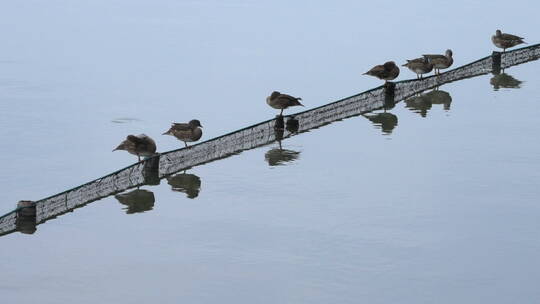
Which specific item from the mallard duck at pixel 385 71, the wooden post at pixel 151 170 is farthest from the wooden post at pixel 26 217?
the mallard duck at pixel 385 71

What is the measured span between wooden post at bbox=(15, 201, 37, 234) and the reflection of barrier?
4.1 inches

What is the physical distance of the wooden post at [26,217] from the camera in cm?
2273

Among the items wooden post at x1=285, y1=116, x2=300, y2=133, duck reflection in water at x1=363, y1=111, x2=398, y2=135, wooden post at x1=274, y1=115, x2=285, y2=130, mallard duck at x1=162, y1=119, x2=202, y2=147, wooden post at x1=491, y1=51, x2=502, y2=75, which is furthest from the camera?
wooden post at x1=491, y1=51, x2=502, y2=75

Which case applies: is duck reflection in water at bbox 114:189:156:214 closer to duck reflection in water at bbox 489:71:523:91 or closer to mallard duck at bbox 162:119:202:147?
mallard duck at bbox 162:119:202:147

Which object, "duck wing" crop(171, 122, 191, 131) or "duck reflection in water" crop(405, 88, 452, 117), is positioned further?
"duck reflection in water" crop(405, 88, 452, 117)

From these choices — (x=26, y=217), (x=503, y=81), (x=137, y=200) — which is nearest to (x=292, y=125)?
(x=137, y=200)

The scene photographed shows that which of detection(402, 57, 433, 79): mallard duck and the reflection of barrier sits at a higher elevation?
A: detection(402, 57, 433, 79): mallard duck

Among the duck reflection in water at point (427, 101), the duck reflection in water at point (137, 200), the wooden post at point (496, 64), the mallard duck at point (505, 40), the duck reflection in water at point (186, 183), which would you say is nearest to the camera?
the duck reflection in water at point (137, 200)

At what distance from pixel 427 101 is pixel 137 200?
15800 millimetres

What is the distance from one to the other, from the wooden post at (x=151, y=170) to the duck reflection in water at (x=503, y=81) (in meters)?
18.1

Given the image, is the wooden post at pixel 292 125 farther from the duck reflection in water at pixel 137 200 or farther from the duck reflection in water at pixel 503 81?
the duck reflection in water at pixel 503 81

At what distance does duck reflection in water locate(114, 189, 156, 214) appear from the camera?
24391mm

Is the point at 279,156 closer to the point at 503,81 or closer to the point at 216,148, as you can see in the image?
the point at 216,148

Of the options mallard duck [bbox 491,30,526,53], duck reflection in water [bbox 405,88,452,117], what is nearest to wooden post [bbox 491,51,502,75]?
mallard duck [bbox 491,30,526,53]
